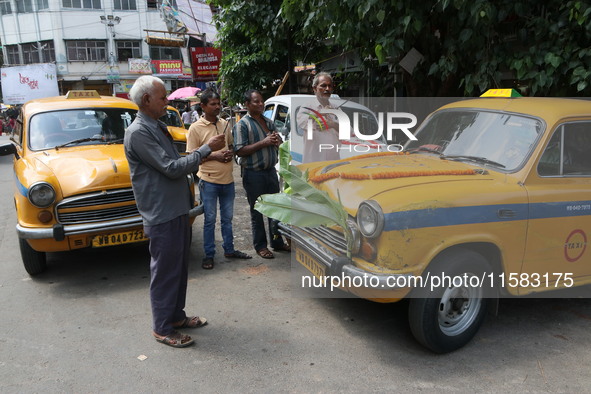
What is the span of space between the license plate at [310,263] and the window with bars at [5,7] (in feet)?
142

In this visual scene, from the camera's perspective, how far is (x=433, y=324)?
10.2 ft

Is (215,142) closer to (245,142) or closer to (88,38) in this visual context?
(245,142)

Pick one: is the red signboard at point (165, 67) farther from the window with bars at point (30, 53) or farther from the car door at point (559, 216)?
the car door at point (559, 216)

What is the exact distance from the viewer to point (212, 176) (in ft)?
15.9

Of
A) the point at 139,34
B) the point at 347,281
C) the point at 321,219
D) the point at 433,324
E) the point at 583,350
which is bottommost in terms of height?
the point at 583,350

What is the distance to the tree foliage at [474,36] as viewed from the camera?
202 inches

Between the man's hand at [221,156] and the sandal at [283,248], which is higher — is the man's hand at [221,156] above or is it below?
A: above

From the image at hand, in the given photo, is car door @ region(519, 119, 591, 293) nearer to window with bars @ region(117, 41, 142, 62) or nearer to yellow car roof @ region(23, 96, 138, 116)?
yellow car roof @ region(23, 96, 138, 116)

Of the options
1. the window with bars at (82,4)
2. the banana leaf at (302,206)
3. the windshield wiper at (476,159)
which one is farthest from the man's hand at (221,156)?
the window with bars at (82,4)

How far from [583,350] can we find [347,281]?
1.83 metres

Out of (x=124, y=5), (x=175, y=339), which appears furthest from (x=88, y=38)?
(x=175, y=339)

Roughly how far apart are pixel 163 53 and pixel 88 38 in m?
5.69

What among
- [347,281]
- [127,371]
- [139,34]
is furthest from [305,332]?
[139,34]

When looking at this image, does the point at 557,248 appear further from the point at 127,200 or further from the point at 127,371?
the point at 127,200
